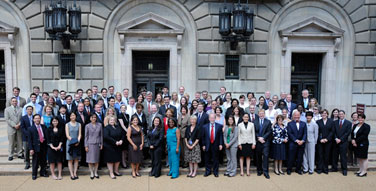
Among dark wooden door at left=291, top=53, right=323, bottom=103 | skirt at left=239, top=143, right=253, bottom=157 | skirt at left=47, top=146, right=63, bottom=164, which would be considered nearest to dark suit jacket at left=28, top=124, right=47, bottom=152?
skirt at left=47, top=146, right=63, bottom=164

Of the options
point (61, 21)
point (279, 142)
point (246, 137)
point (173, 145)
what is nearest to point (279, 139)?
point (279, 142)

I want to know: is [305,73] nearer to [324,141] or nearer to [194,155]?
[324,141]

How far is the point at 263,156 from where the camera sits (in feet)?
27.4

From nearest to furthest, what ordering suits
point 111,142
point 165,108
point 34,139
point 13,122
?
point 34,139 < point 111,142 < point 13,122 < point 165,108

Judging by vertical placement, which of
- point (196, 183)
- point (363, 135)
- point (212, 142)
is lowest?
point (196, 183)

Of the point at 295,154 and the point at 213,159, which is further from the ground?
the point at 295,154

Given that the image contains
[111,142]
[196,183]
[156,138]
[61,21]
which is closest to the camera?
[196,183]

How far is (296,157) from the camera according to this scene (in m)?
8.60

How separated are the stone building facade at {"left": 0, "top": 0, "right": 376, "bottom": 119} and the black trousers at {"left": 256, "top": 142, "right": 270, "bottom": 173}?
237 inches

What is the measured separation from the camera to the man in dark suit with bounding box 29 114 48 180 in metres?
7.53

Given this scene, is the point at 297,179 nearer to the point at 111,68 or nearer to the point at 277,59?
the point at 277,59

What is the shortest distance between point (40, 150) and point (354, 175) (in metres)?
9.32

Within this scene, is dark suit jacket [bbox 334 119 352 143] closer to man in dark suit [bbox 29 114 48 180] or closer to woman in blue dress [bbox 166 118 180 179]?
woman in blue dress [bbox 166 118 180 179]

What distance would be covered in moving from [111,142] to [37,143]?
1.96 meters
